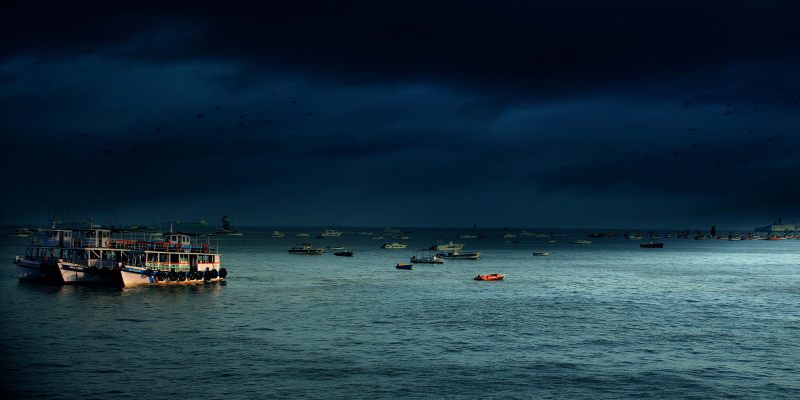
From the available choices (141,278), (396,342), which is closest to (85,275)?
(141,278)

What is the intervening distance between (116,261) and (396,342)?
62405 millimetres

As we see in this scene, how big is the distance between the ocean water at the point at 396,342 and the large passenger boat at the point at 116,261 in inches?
124

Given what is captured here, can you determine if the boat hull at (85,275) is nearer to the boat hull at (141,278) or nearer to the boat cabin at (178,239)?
the boat hull at (141,278)

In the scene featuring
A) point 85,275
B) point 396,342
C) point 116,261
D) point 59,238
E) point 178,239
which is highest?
point 59,238

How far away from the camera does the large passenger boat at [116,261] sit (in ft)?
337

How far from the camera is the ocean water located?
46.3 metres

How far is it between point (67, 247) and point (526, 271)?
298 feet

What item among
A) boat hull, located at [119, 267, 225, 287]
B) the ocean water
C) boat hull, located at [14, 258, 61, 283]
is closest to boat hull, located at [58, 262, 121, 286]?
the ocean water

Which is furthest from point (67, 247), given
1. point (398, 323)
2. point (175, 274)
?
point (398, 323)

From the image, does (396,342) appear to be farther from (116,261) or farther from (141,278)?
(116,261)

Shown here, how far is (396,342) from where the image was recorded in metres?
61.1

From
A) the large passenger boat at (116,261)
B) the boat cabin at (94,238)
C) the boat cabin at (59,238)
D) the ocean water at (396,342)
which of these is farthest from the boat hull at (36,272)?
the ocean water at (396,342)

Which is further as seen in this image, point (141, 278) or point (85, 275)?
point (85, 275)

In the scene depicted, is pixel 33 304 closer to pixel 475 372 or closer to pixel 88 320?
pixel 88 320
